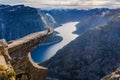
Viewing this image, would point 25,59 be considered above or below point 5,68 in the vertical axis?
below

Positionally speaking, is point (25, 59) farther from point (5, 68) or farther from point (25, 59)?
point (5, 68)

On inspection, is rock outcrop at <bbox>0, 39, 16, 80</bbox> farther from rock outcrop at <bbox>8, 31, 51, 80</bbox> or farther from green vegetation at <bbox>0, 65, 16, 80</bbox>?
rock outcrop at <bbox>8, 31, 51, 80</bbox>

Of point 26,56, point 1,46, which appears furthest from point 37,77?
point 1,46

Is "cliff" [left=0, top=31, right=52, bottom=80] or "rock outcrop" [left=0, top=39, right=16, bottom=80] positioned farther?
"cliff" [left=0, top=31, right=52, bottom=80]

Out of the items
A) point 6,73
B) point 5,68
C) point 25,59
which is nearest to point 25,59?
point 25,59

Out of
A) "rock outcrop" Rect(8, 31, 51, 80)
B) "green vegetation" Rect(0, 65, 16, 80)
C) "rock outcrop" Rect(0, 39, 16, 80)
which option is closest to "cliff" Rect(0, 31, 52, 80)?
"rock outcrop" Rect(8, 31, 51, 80)

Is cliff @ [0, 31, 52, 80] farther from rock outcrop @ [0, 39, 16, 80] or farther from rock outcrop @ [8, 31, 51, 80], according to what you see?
rock outcrop @ [0, 39, 16, 80]

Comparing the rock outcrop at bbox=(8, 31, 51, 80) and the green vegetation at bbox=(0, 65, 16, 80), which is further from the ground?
the green vegetation at bbox=(0, 65, 16, 80)

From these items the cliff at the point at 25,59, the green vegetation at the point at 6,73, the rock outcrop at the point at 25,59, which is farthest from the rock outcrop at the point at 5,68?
the rock outcrop at the point at 25,59

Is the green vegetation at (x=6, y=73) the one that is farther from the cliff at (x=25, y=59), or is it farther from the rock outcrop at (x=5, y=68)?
the cliff at (x=25, y=59)
